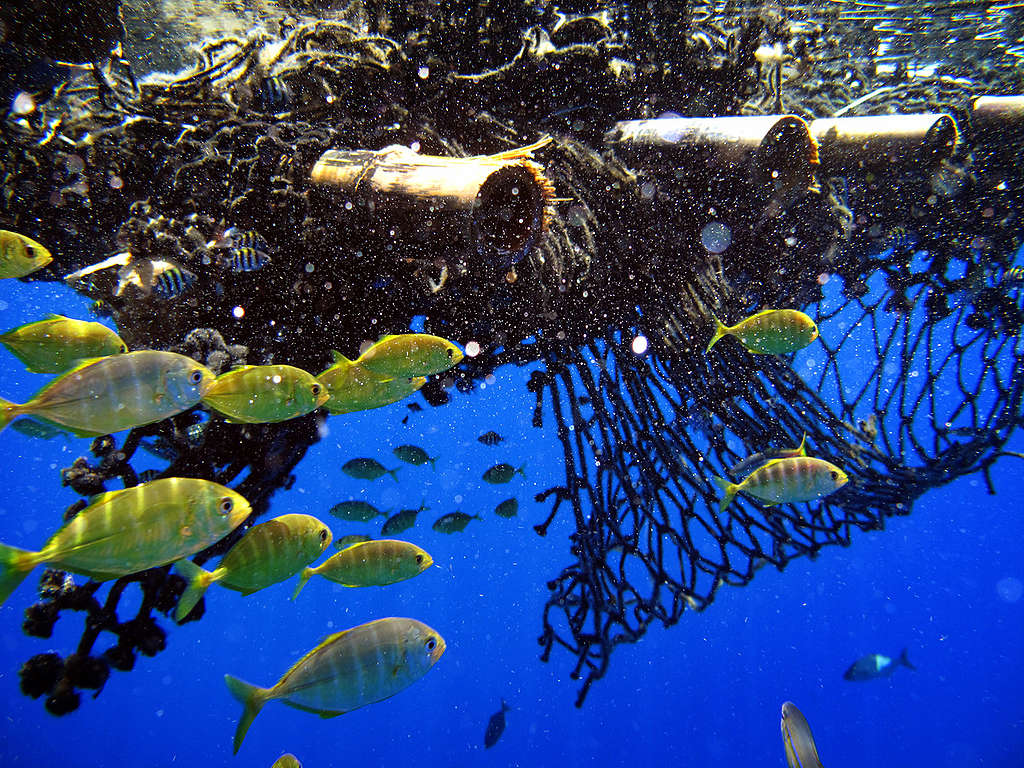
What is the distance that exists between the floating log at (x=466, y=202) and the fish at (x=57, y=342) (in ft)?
5.90

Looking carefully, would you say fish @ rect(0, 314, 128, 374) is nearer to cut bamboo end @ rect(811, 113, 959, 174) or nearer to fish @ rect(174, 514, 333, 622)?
fish @ rect(174, 514, 333, 622)

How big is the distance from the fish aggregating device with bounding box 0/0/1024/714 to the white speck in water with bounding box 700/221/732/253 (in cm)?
2

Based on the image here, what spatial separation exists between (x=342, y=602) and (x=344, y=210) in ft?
244

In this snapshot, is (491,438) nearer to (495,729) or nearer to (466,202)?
(466,202)

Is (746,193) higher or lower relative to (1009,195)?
higher

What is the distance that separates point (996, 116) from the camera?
356 cm

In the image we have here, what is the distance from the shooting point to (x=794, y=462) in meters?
3.45

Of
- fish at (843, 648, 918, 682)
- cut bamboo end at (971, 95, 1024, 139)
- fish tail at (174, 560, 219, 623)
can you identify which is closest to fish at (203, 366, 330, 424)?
fish tail at (174, 560, 219, 623)

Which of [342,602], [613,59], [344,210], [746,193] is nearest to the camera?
[344,210]

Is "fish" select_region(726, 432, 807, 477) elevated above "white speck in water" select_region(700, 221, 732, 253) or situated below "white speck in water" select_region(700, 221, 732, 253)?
below

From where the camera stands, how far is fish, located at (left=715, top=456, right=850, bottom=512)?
135 inches

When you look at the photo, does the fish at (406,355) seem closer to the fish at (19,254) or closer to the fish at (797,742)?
the fish at (19,254)

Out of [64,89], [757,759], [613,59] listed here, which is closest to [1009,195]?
[613,59]

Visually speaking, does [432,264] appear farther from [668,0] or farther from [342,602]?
[342,602]
